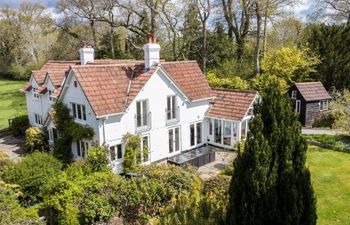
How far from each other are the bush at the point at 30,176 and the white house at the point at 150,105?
3.97 metres

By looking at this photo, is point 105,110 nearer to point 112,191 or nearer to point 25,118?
point 112,191

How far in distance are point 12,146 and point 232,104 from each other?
20.7m

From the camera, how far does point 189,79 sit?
2647 centimetres

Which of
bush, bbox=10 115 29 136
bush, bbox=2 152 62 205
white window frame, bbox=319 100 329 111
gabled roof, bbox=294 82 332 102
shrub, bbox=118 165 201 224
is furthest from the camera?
white window frame, bbox=319 100 329 111

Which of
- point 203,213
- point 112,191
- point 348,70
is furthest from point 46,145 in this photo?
point 348,70

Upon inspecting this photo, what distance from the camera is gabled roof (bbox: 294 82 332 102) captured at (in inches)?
1290

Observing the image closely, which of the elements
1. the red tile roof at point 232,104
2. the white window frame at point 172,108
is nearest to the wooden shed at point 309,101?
the red tile roof at point 232,104

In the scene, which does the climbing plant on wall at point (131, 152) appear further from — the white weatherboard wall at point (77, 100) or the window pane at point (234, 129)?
the window pane at point (234, 129)

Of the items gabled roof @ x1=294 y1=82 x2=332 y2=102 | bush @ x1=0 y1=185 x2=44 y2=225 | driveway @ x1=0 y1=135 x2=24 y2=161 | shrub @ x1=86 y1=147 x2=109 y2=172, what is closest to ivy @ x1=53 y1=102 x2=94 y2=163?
shrub @ x1=86 y1=147 x2=109 y2=172

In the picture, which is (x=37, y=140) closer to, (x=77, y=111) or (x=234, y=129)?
(x=77, y=111)

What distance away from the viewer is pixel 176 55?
1752 inches

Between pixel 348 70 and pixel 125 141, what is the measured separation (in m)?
31.4

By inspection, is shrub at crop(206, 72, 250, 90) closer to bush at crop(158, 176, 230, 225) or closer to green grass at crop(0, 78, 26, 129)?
bush at crop(158, 176, 230, 225)

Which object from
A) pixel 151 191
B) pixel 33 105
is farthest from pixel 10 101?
pixel 151 191
